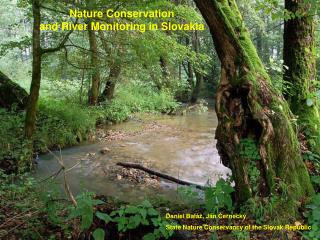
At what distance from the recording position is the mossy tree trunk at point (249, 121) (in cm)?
404

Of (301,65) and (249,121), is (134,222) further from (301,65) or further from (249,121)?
(301,65)

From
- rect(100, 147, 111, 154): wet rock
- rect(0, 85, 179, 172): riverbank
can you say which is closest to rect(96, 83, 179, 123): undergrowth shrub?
rect(0, 85, 179, 172): riverbank

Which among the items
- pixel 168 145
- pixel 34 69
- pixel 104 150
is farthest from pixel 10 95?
pixel 168 145

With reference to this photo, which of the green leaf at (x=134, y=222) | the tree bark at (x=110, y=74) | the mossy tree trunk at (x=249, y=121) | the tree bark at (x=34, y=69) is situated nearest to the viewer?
the green leaf at (x=134, y=222)

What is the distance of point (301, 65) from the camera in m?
4.99

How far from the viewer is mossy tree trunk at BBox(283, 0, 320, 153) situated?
4.89 m

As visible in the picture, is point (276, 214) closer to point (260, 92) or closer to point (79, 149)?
point (260, 92)

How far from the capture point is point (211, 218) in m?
4.08

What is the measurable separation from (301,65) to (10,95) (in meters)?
8.41

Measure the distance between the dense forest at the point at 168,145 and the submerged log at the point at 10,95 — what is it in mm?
33

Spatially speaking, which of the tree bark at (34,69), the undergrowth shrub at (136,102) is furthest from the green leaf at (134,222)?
the undergrowth shrub at (136,102)

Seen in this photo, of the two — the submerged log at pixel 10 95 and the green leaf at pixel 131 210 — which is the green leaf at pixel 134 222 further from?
the submerged log at pixel 10 95

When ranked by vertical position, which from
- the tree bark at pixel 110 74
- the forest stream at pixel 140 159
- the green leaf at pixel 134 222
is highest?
the tree bark at pixel 110 74

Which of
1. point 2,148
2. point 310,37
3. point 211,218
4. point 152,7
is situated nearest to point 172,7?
point 152,7
